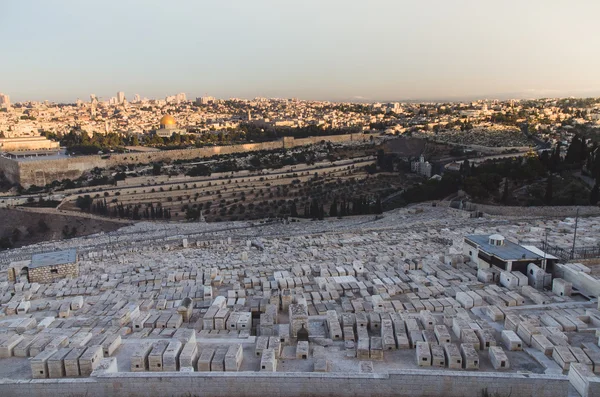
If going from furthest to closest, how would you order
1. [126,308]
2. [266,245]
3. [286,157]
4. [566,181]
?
[286,157], [566,181], [266,245], [126,308]

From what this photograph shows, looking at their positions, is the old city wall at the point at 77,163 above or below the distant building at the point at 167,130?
below

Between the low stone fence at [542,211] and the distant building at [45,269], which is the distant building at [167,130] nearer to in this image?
the low stone fence at [542,211]

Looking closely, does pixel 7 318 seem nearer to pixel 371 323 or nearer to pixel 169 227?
pixel 371 323

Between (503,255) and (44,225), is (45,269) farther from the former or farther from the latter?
(44,225)

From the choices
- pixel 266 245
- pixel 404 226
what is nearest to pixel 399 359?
pixel 266 245

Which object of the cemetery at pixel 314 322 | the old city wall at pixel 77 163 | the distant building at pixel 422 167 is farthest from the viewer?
the distant building at pixel 422 167

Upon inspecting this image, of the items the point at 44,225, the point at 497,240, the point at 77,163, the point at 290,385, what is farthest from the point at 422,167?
the point at 290,385

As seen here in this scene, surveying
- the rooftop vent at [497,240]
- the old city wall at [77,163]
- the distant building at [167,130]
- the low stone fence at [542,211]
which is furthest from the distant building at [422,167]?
the distant building at [167,130]
